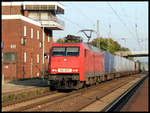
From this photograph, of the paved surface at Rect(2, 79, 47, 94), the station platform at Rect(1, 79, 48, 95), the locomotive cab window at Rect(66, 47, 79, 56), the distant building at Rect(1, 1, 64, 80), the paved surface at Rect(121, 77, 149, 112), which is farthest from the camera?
the distant building at Rect(1, 1, 64, 80)

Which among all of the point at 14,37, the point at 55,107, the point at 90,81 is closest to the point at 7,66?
the point at 14,37

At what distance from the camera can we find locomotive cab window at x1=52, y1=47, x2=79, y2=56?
2055 cm

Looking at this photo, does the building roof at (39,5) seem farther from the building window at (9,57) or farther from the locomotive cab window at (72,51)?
the locomotive cab window at (72,51)

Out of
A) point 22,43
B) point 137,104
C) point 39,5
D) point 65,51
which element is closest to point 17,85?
point 65,51

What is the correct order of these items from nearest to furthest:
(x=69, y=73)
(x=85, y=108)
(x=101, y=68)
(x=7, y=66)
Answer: (x=85, y=108) → (x=69, y=73) → (x=101, y=68) → (x=7, y=66)

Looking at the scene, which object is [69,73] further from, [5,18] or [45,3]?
[45,3]

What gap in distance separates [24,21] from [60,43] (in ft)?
65.5

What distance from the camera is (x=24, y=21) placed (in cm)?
3978

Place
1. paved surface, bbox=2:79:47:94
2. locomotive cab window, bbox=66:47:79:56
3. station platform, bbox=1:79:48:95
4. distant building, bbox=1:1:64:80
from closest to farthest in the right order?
station platform, bbox=1:79:48:95 → locomotive cab window, bbox=66:47:79:56 → paved surface, bbox=2:79:47:94 → distant building, bbox=1:1:64:80

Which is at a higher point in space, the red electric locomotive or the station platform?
the red electric locomotive

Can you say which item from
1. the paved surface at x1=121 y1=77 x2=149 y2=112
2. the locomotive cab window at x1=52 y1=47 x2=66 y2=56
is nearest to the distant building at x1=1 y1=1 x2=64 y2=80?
the locomotive cab window at x1=52 y1=47 x2=66 y2=56

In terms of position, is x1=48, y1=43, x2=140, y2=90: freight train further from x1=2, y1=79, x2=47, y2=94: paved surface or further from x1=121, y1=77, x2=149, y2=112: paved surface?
x1=121, y1=77, x2=149, y2=112: paved surface

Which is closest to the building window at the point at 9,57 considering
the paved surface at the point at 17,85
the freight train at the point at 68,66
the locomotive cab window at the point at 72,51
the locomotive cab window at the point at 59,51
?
the paved surface at the point at 17,85

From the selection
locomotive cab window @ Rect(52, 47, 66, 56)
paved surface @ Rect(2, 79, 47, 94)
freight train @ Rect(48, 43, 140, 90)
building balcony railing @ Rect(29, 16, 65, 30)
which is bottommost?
paved surface @ Rect(2, 79, 47, 94)
